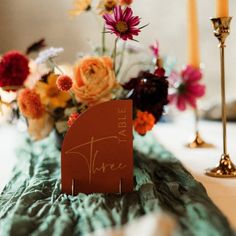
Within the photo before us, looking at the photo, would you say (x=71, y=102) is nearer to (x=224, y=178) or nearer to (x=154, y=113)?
(x=154, y=113)

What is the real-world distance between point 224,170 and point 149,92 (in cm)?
22

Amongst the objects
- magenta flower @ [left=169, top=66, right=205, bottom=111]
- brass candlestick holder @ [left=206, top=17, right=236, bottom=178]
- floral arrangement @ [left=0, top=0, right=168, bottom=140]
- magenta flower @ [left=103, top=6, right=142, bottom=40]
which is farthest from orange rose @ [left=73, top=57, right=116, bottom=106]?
magenta flower @ [left=169, top=66, right=205, bottom=111]

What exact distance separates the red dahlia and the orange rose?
116 mm

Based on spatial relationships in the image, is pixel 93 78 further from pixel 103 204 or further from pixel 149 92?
pixel 103 204

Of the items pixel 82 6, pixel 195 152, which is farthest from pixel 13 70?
pixel 195 152

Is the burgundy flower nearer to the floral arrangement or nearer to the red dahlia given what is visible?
the floral arrangement

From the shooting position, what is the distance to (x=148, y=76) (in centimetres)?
94

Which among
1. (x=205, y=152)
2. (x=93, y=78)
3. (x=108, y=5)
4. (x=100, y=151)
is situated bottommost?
(x=205, y=152)

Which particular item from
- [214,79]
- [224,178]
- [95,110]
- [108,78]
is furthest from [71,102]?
[214,79]

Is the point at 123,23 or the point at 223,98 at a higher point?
the point at 123,23

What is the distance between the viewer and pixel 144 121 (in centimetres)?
96

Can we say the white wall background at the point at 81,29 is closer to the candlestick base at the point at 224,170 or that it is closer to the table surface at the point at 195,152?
the table surface at the point at 195,152

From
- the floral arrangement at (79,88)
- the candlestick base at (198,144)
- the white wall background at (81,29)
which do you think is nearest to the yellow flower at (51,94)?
the floral arrangement at (79,88)

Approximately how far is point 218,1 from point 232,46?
1.18 metres
